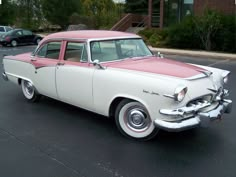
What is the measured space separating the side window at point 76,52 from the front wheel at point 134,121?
117cm

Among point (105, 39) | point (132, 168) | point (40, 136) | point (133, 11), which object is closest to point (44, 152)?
point (40, 136)

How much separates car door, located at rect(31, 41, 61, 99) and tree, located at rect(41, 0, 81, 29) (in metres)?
29.3

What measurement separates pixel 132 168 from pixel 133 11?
97.2 ft

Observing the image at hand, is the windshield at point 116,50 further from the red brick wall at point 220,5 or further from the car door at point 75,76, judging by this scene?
the red brick wall at point 220,5

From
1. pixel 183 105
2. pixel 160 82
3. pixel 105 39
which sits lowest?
pixel 183 105

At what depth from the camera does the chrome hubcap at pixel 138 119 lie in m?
4.87

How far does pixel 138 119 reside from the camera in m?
4.92

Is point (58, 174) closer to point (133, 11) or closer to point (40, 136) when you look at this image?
point (40, 136)

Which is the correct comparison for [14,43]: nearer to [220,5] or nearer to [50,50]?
[220,5]

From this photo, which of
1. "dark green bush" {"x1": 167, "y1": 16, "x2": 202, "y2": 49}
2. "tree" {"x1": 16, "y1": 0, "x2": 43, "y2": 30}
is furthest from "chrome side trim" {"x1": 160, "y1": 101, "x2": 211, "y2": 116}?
"tree" {"x1": 16, "y1": 0, "x2": 43, "y2": 30}

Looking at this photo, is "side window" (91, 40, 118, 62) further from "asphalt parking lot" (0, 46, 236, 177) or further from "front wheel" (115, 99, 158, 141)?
"asphalt parking lot" (0, 46, 236, 177)

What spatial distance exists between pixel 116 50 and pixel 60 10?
3066 centimetres

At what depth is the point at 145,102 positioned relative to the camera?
464 centimetres

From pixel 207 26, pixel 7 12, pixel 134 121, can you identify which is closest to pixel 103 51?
pixel 134 121
